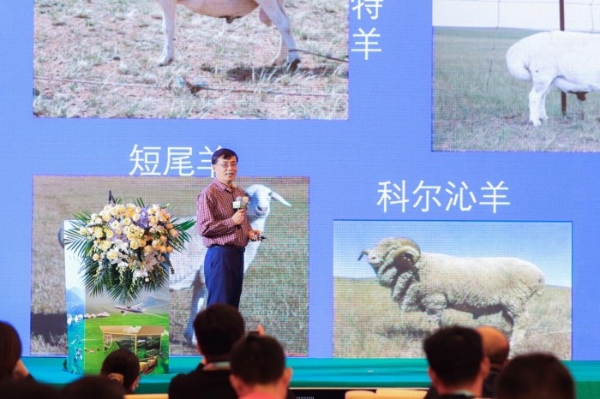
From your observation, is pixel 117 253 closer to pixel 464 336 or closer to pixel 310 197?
pixel 310 197

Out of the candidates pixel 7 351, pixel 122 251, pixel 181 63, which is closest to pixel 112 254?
pixel 122 251

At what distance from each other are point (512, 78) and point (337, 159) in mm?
1174

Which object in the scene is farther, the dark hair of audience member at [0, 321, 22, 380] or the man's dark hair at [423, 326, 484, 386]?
the dark hair of audience member at [0, 321, 22, 380]

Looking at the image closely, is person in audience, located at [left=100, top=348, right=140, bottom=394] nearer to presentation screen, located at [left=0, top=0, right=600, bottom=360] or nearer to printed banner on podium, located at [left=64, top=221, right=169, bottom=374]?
printed banner on podium, located at [left=64, top=221, right=169, bottom=374]

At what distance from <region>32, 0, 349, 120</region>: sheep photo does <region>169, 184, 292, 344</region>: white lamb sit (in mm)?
476

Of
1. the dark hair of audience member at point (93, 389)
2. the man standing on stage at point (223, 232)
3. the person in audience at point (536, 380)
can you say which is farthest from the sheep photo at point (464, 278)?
the dark hair of audience member at point (93, 389)

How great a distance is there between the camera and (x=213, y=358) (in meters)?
2.51

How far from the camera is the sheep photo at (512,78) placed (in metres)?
5.72

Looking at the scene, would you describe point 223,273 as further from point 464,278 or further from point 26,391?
point 26,391

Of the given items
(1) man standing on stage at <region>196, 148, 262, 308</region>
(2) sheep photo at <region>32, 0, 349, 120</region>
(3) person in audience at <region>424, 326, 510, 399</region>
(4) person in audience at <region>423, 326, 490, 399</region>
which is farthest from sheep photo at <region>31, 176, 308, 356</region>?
(4) person in audience at <region>423, 326, 490, 399</region>

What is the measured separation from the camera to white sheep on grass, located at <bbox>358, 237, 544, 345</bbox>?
5727 mm

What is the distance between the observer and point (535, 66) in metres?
5.77

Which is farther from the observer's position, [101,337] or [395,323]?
[395,323]

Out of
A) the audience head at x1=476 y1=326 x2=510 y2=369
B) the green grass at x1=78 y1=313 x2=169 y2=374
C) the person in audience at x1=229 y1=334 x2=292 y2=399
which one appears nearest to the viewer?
the person in audience at x1=229 y1=334 x2=292 y2=399
